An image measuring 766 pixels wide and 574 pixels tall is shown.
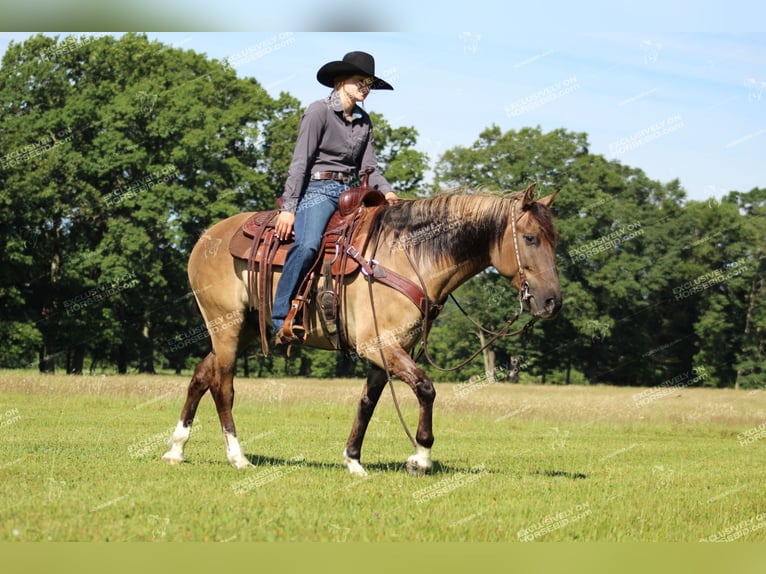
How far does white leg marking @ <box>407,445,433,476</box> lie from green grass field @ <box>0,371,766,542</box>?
0.10 m

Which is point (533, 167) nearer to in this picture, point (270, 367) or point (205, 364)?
point (270, 367)

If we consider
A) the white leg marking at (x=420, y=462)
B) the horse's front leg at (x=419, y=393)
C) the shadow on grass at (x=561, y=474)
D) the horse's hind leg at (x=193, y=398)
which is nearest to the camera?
the horse's front leg at (x=419, y=393)

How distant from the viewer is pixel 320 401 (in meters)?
23.3

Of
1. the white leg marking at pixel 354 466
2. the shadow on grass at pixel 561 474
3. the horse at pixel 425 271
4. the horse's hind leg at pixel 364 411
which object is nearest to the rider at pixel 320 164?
the horse at pixel 425 271

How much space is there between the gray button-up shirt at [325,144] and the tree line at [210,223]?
859 inches

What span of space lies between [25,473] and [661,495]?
6.45 m

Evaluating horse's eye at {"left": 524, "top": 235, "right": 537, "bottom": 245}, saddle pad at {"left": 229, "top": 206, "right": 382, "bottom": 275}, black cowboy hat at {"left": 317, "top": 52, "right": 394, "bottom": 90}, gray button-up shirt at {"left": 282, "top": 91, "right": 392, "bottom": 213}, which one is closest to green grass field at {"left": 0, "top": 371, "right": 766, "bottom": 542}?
saddle pad at {"left": 229, "top": 206, "right": 382, "bottom": 275}

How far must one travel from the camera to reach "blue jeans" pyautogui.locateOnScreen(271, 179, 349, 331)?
9.66 m

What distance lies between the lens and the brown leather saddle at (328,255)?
31.6 ft

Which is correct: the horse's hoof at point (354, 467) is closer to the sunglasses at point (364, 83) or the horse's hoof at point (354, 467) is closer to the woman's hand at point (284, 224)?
the woman's hand at point (284, 224)

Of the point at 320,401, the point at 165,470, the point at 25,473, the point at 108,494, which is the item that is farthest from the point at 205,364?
the point at 320,401

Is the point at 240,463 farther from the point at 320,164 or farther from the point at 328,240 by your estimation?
the point at 320,164

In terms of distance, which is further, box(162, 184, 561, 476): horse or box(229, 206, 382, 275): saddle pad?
box(229, 206, 382, 275): saddle pad

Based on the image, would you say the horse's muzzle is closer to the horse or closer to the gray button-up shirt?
the horse
